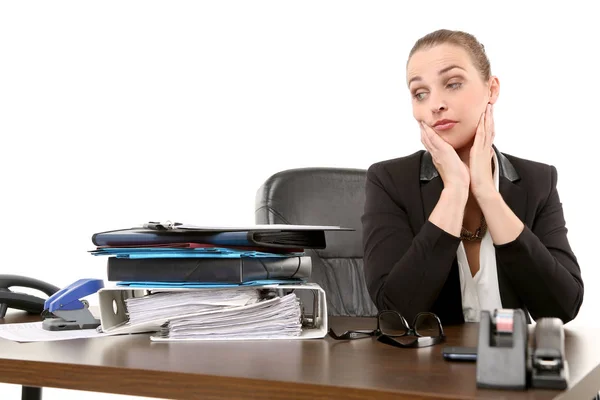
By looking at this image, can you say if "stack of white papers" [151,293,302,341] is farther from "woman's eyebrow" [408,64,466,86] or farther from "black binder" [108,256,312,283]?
"woman's eyebrow" [408,64,466,86]

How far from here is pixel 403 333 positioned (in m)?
1.16

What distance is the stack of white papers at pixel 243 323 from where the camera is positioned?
1.11 m

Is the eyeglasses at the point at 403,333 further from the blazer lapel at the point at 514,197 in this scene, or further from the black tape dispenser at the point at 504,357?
the blazer lapel at the point at 514,197

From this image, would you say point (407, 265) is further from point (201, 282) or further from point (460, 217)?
point (201, 282)

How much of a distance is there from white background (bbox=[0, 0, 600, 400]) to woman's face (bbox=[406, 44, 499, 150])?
1.31 metres

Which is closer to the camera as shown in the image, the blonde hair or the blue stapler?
the blue stapler

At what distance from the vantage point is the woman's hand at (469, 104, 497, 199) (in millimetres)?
1573

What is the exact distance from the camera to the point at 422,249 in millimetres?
1465

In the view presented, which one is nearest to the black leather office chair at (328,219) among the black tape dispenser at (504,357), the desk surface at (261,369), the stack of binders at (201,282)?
the stack of binders at (201,282)

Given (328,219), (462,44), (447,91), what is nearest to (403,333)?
(447,91)

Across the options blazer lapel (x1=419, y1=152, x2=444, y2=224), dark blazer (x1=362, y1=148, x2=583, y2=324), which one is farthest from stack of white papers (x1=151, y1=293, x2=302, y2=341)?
blazer lapel (x1=419, y1=152, x2=444, y2=224)

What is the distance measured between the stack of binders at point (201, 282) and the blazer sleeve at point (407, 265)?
0.32 metres

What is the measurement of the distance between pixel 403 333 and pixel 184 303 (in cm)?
34

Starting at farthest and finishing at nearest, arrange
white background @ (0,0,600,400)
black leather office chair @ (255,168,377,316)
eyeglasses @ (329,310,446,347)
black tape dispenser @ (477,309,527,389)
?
white background @ (0,0,600,400) < black leather office chair @ (255,168,377,316) < eyeglasses @ (329,310,446,347) < black tape dispenser @ (477,309,527,389)
